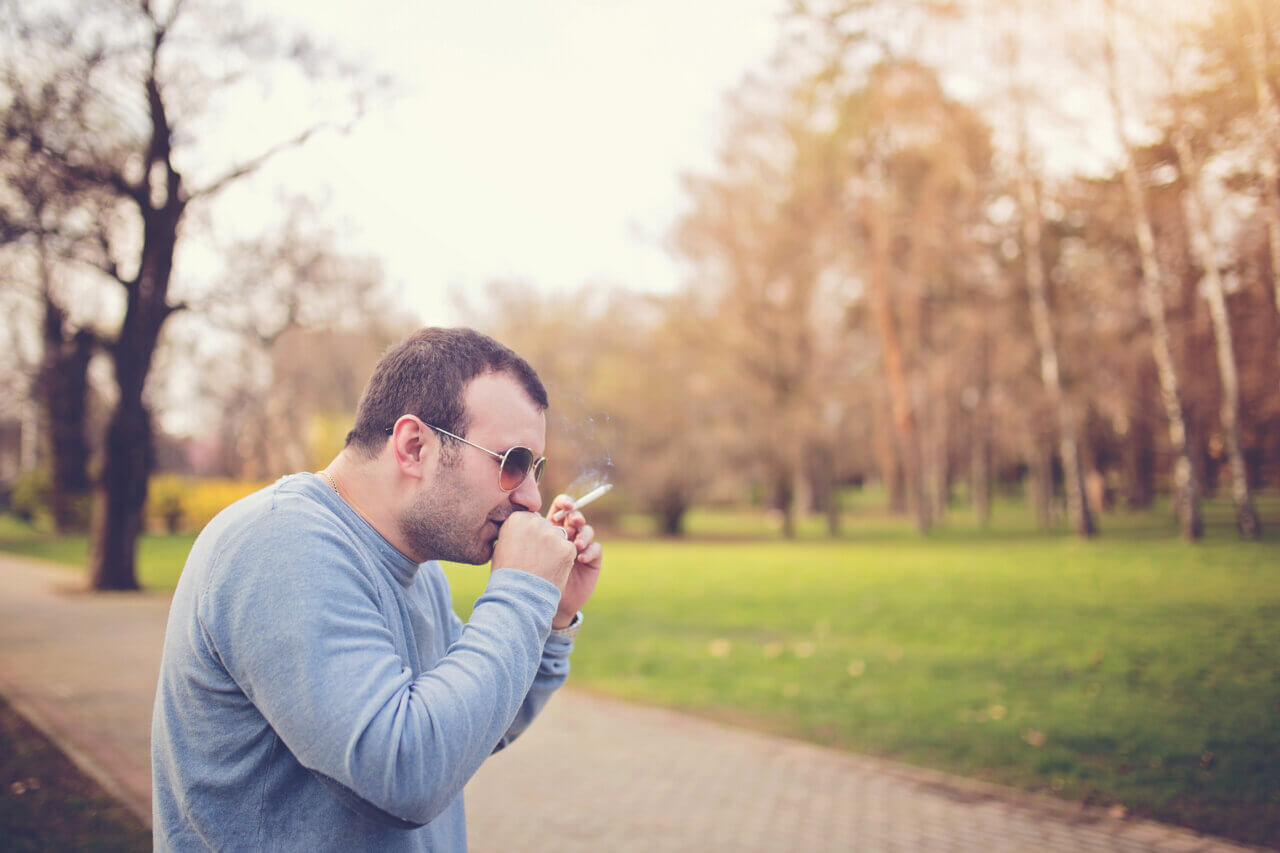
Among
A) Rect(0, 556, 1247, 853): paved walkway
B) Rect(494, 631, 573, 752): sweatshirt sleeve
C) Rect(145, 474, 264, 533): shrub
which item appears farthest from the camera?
Rect(145, 474, 264, 533): shrub

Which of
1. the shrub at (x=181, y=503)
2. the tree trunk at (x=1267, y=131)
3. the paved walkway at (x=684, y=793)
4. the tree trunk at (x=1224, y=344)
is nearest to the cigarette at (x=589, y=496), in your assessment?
the paved walkway at (x=684, y=793)

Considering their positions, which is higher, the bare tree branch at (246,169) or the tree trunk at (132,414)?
the bare tree branch at (246,169)

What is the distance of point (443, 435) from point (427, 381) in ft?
0.35

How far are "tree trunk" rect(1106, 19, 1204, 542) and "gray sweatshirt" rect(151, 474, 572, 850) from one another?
1038 cm

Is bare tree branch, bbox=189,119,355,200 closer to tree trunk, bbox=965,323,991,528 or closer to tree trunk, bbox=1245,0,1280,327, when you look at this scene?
tree trunk, bbox=1245,0,1280,327

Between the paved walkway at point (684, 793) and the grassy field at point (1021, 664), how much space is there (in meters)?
0.41

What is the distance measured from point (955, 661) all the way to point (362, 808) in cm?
819

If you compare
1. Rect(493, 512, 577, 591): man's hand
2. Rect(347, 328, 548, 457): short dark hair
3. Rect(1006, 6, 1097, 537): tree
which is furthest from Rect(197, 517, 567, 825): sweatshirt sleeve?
Rect(1006, 6, 1097, 537): tree

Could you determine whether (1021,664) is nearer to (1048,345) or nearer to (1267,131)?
(1267,131)

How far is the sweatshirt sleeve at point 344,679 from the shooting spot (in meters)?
1.30

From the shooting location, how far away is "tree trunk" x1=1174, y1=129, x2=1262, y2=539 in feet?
26.7

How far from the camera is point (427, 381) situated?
1.64 m

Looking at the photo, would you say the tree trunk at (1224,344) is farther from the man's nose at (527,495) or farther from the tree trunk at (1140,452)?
the tree trunk at (1140,452)

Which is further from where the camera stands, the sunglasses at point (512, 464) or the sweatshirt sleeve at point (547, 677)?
the sweatshirt sleeve at point (547, 677)
